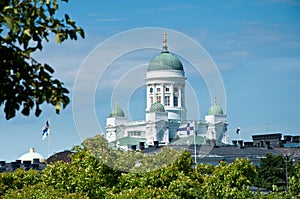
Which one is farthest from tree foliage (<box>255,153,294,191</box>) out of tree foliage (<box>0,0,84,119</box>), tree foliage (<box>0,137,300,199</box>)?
tree foliage (<box>0,0,84,119</box>)

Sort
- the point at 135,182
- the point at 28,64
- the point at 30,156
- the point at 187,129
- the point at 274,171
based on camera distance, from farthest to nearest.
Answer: the point at 30,156 → the point at 187,129 → the point at 274,171 → the point at 135,182 → the point at 28,64

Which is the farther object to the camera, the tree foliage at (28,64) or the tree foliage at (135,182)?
the tree foliage at (135,182)

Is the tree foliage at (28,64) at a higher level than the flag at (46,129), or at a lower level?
lower

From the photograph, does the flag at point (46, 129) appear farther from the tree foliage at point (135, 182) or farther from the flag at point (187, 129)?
the tree foliage at point (135, 182)

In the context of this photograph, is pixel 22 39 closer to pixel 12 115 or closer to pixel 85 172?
pixel 12 115

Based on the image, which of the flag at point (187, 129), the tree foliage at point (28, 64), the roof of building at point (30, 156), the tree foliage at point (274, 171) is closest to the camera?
the tree foliage at point (28, 64)

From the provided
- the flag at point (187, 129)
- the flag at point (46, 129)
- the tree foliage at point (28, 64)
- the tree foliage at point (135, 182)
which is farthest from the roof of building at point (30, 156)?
the tree foliage at point (28, 64)

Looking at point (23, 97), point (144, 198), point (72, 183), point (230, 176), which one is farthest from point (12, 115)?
point (230, 176)

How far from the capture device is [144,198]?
44.9 metres

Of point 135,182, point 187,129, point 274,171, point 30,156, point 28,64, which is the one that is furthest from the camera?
point 30,156

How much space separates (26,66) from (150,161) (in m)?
52.0

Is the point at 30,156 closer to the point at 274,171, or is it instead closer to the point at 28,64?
the point at 274,171

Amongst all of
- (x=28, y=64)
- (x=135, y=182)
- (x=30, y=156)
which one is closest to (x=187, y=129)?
(x=30, y=156)

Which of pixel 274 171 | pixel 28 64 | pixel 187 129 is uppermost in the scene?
pixel 187 129
